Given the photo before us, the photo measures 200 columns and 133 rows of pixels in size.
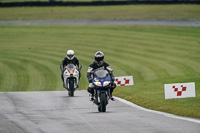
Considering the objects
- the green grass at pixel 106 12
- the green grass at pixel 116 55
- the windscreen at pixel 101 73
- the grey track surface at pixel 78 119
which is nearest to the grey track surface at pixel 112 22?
the green grass at pixel 106 12

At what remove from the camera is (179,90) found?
18.0 meters

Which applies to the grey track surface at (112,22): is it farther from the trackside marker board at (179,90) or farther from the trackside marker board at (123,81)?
the trackside marker board at (179,90)

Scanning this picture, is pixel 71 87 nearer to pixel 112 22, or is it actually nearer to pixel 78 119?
pixel 78 119

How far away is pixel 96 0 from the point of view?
238 feet

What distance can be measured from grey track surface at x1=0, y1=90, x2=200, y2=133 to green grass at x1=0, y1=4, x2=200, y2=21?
42025 mm

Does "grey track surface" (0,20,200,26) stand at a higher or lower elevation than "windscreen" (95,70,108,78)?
higher

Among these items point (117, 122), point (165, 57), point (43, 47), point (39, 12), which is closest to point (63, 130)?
point (117, 122)

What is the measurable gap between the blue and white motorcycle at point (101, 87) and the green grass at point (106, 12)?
143 ft

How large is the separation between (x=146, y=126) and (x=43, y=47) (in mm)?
37327

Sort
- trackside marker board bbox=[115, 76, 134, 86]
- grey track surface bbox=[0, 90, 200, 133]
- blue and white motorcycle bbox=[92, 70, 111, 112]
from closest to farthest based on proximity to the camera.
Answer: grey track surface bbox=[0, 90, 200, 133] → blue and white motorcycle bbox=[92, 70, 111, 112] → trackside marker board bbox=[115, 76, 134, 86]

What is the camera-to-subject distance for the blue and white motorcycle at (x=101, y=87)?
52.4 ft

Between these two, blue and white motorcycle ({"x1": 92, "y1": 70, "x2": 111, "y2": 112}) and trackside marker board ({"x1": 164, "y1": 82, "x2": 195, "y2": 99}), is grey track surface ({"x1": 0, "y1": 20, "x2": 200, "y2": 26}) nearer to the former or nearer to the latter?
trackside marker board ({"x1": 164, "y1": 82, "x2": 195, "y2": 99})

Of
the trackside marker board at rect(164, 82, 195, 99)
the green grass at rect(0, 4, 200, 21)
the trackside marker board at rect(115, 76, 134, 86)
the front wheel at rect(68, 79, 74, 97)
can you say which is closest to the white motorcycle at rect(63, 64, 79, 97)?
the front wheel at rect(68, 79, 74, 97)

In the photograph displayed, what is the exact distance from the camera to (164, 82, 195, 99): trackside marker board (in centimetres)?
1792
